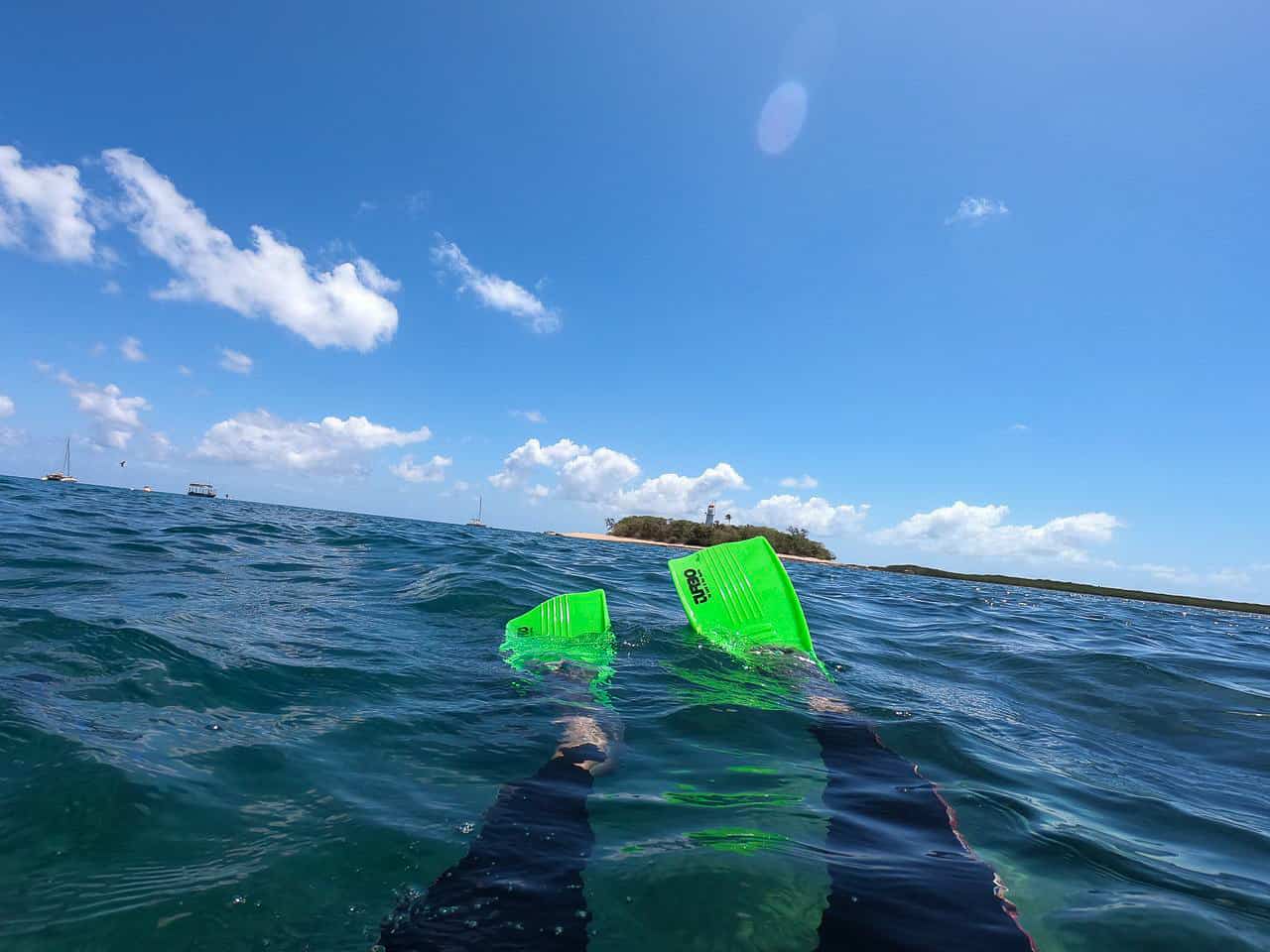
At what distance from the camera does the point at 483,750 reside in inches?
145

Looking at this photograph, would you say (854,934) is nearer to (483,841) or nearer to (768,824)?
(768,824)

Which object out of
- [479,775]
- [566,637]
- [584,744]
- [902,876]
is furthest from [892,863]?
[566,637]

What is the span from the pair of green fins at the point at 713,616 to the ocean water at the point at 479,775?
0.37 metres

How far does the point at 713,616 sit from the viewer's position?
7371 mm

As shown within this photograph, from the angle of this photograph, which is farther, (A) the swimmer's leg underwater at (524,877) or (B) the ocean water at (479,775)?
(B) the ocean water at (479,775)

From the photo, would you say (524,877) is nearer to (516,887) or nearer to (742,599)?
(516,887)

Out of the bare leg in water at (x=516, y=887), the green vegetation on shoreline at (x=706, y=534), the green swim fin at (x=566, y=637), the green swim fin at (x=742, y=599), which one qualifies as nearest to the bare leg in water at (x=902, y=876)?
the bare leg in water at (x=516, y=887)

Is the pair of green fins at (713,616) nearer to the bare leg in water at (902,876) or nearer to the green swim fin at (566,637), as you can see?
the green swim fin at (566,637)

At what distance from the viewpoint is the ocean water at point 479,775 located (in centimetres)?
223

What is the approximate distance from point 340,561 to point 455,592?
4.49 m

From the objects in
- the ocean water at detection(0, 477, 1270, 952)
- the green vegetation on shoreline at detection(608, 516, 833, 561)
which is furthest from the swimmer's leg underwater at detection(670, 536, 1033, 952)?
the green vegetation on shoreline at detection(608, 516, 833, 561)

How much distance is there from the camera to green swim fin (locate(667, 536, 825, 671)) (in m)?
6.82

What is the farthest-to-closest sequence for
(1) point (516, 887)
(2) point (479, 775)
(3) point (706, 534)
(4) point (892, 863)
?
(3) point (706, 534)
(2) point (479, 775)
(4) point (892, 863)
(1) point (516, 887)

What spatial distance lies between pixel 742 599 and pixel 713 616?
422 millimetres
